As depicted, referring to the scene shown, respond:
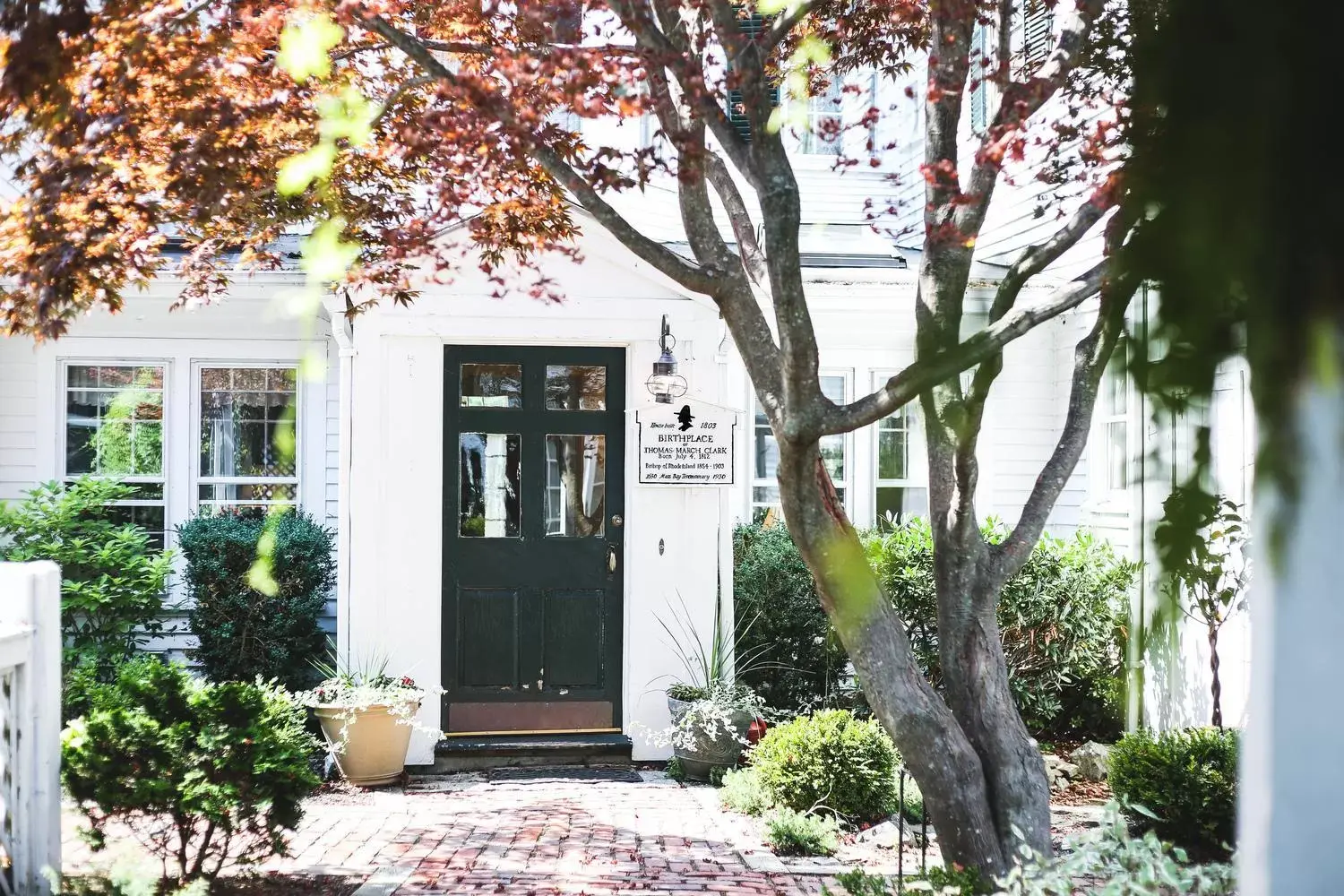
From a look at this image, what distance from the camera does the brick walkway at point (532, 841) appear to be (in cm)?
541

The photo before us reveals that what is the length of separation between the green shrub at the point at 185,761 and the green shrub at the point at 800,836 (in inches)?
92.0

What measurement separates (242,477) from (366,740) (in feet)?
10.4

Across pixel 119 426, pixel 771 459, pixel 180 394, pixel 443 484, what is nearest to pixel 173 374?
pixel 180 394

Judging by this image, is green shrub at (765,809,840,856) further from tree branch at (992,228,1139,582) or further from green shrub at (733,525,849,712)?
green shrub at (733,525,849,712)

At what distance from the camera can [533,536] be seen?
8.48m

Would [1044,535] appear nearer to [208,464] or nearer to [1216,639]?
[1216,639]

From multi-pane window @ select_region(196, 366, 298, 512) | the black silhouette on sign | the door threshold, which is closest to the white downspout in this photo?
the door threshold

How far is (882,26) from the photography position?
20.1 ft

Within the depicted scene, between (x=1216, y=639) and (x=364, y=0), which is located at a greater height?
(x=364, y=0)

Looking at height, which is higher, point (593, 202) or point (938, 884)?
point (593, 202)

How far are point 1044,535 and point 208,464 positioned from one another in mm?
6720

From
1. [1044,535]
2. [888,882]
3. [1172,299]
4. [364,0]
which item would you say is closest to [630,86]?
[364,0]

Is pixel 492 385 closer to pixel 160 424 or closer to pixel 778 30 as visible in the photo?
pixel 160 424

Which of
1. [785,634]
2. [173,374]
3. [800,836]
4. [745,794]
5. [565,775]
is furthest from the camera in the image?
[173,374]
